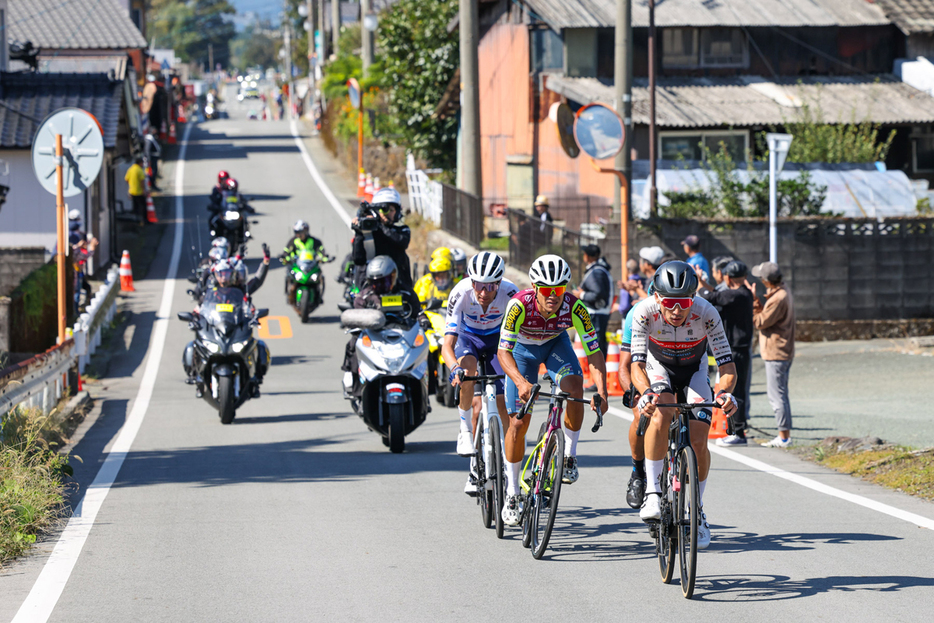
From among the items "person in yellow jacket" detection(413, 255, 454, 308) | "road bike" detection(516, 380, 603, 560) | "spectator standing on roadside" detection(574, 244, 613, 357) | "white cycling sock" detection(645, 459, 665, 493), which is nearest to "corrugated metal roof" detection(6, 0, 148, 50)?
"person in yellow jacket" detection(413, 255, 454, 308)

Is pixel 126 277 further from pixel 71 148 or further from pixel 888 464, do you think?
pixel 888 464

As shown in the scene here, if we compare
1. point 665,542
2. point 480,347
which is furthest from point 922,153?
point 665,542

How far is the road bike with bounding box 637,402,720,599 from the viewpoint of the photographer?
244 inches

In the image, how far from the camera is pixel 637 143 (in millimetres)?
27953

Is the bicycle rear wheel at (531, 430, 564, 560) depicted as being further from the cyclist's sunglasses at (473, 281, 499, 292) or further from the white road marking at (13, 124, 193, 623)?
the white road marking at (13, 124, 193, 623)

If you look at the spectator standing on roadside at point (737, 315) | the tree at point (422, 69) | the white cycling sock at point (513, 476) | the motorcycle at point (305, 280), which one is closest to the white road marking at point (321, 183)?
the tree at point (422, 69)

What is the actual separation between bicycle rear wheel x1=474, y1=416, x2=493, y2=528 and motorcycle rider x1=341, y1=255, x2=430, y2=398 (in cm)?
348

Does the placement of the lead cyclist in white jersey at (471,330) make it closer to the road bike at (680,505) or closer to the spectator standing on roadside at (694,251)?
the road bike at (680,505)

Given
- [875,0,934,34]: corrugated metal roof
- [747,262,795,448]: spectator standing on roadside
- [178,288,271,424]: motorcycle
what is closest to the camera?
[747,262,795,448]: spectator standing on roadside

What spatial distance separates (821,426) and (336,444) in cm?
509

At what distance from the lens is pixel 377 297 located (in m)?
11.7

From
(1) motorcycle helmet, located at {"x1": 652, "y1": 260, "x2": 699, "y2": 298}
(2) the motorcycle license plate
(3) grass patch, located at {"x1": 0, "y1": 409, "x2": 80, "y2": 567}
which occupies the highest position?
(1) motorcycle helmet, located at {"x1": 652, "y1": 260, "x2": 699, "y2": 298}

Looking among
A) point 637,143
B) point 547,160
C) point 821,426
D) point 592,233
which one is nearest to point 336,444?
point 821,426

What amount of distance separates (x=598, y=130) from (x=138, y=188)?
70.9ft
